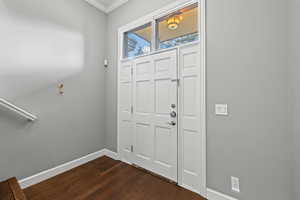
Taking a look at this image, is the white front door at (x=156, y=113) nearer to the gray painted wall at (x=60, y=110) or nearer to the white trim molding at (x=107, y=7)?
the gray painted wall at (x=60, y=110)

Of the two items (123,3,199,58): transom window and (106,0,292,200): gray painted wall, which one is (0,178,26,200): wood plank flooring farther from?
(123,3,199,58): transom window

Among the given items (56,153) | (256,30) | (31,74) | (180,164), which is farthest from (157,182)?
(31,74)

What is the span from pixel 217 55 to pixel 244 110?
0.74 meters

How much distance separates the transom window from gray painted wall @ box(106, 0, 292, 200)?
0.30m

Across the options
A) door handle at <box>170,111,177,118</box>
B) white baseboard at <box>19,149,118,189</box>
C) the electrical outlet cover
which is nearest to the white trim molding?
door handle at <box>170,111,177,118</box>

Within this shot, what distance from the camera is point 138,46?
267 centimetres

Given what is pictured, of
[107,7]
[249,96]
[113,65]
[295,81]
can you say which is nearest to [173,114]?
[249,96]

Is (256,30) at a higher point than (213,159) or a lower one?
higher

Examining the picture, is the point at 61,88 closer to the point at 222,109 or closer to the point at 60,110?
the point at 60,110

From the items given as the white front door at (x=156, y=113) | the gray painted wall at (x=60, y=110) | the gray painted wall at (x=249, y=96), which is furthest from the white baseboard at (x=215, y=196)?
the gray painted wall at (x=60, y=110)

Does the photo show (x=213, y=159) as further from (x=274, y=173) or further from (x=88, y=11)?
(x=88, y=11)

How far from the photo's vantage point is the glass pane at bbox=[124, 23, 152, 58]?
99.1 inches

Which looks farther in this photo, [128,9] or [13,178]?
[128,9]

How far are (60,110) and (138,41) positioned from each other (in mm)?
1934
